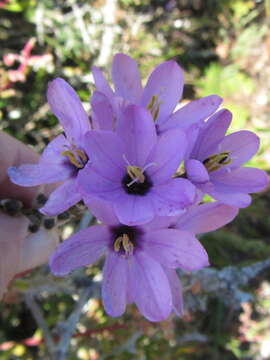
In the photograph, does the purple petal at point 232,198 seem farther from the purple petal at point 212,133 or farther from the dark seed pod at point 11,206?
the dark seed pod at point 11,206

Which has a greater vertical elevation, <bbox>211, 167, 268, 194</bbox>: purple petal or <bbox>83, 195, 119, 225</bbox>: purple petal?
<bbox>83, 195, 119, 225</bbox>: purple petal

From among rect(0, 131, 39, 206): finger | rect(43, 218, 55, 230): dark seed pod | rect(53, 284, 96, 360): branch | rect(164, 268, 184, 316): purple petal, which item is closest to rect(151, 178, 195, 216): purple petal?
rect(164, 268, 184, 316): purple petal

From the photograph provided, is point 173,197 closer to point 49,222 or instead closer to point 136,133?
point 136,133

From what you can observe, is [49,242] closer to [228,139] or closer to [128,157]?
[128,157]

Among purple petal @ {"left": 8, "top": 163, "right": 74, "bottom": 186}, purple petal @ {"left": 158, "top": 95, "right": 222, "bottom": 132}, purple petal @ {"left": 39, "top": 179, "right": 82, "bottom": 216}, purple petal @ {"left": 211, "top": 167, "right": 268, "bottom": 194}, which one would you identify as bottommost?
purple petal @ {"left": 211, "top": 167, "right": 268, "bottom": 194}

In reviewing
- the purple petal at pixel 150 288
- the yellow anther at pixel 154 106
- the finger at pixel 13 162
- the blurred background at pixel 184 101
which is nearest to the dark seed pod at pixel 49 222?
the finger at pixel 13 162

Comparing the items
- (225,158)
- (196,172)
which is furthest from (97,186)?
(225,158)

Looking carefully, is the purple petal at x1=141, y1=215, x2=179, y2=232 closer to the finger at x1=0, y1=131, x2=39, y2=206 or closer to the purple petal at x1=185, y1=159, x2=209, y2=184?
the purple petal at x1=185, y1=159, x2=209, y2=184
